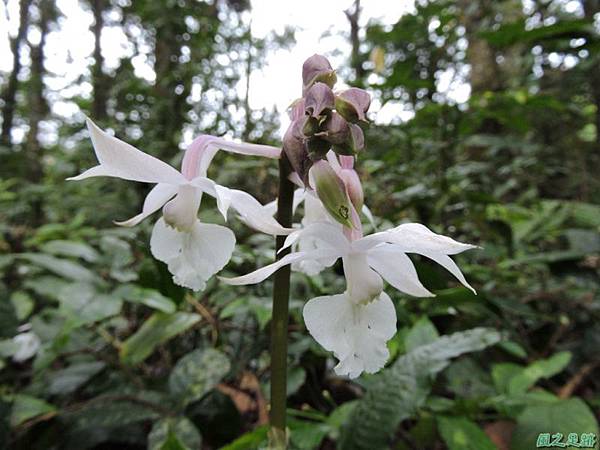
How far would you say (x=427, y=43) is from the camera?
1962 mm

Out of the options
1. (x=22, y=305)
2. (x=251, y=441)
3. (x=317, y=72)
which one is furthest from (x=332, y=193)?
(x=22, y=305)

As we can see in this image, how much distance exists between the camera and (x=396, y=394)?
0.78 meters

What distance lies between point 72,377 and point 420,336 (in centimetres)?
81

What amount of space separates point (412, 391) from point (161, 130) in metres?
2.60

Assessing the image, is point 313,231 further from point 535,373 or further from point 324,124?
point 535,373

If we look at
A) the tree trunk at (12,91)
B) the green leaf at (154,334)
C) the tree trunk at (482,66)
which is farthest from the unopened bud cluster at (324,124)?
the tree trunk at (12,91)

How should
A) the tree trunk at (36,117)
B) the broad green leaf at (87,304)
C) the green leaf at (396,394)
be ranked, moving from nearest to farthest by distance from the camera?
the green leaf at (396,394) < the broad green leaf at (87,304) < the tree trunk at (36,117)

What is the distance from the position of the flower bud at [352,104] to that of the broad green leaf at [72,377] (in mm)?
928

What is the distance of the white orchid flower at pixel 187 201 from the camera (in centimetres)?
53

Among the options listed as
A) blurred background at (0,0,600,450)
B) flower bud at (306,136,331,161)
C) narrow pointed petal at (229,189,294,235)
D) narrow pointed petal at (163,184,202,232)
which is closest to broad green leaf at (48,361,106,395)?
blurred background at (0,0,600,450)

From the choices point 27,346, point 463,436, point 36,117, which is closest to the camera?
point 463,436

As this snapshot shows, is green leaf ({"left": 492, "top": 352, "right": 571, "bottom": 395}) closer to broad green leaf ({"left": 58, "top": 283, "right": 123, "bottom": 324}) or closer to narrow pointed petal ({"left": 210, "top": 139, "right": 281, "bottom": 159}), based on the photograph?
narrow pointed petal ({"left": 210, "top": 139, "right": 281, "bottom": 159})

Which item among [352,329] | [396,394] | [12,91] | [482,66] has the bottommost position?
[396,394]

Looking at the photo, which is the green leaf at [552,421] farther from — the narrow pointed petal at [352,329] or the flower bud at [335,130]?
the flower bud at [335,130]
